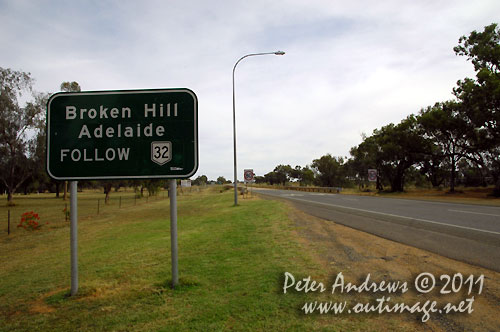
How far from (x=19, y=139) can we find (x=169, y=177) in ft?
164

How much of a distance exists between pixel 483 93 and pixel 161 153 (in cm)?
3367

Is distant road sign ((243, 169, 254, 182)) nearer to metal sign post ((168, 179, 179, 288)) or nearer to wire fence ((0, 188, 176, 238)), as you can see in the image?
wire fence ((0, 188, 176, 238))

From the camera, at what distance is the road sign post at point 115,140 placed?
5.33m

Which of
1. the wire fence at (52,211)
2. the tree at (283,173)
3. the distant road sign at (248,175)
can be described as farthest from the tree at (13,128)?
the tree at (283,173)

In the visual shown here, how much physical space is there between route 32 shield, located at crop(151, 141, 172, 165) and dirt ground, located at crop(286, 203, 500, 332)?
3241mm

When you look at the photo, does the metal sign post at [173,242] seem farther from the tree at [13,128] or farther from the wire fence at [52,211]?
the tree at [13,128]

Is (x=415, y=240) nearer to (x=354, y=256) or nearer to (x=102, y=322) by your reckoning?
(x=354, y=256)

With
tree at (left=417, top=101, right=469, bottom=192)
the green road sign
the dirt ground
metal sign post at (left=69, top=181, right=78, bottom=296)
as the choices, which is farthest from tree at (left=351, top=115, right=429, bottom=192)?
metal sign post at (left=69, top=181, right=78, bottom=296)

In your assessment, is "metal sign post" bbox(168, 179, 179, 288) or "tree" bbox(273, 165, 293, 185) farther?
"tree" bbox(273, 165, 293, 185)

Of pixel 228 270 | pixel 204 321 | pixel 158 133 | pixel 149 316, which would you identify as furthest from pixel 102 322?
pixel 158 133

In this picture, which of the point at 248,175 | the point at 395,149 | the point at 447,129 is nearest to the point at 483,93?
the point at 447,129

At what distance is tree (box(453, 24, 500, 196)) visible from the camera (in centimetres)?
2952

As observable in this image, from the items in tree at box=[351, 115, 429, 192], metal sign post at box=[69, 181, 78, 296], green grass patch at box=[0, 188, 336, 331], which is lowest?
green grass patch at box=[0, 188, 336, 331]

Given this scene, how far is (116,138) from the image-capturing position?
212 inches
